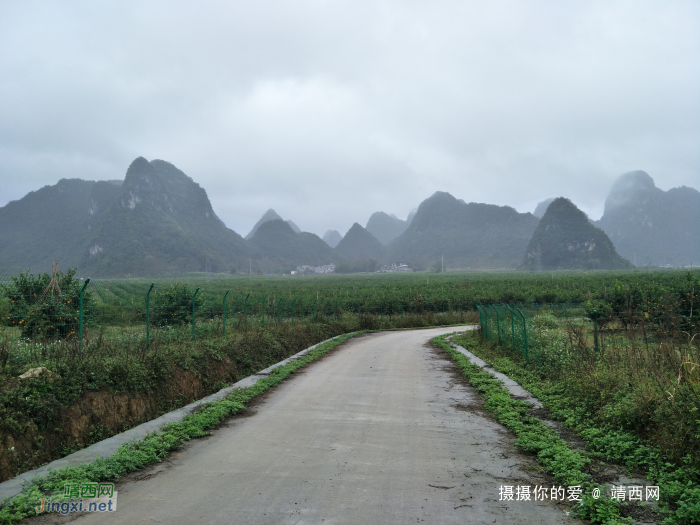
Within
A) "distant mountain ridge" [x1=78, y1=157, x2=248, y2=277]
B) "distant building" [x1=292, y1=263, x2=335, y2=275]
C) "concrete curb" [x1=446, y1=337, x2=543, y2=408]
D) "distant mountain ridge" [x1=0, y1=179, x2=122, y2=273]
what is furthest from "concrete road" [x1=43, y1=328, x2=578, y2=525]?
"distant building" [x1=292, y1=263, x2=335, y2=275]

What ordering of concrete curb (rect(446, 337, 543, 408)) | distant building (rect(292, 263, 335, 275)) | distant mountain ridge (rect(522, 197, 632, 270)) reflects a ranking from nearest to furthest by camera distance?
concrete curb (rect(446, 337, 543, 408)) → distant mountain ridge (rect(522, 197, 632, 270)) → distant building (rect(292, 263, 335, 275))

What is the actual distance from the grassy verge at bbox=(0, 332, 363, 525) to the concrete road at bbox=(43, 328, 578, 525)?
0.21 meters

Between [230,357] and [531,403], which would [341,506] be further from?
[230,357]

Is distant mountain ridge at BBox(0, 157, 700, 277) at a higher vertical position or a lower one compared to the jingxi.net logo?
higher

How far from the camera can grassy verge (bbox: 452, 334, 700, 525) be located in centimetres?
384

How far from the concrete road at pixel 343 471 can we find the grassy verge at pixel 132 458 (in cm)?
21

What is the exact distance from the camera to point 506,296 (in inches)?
1713

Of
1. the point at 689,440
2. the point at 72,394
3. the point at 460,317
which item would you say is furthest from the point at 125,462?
the point at 460,317

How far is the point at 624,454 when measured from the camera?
527 cm

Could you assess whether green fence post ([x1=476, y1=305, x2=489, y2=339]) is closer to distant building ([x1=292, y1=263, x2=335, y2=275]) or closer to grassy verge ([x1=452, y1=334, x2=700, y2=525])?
grassy verge ([x1=452, y1=334, x2=700, y2=525])

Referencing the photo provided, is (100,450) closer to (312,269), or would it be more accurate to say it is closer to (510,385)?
(510,385)

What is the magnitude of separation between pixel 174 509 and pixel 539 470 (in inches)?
141

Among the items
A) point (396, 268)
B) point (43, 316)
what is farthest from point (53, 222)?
point (43, 316)

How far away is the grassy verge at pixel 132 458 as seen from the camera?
3994 mm
